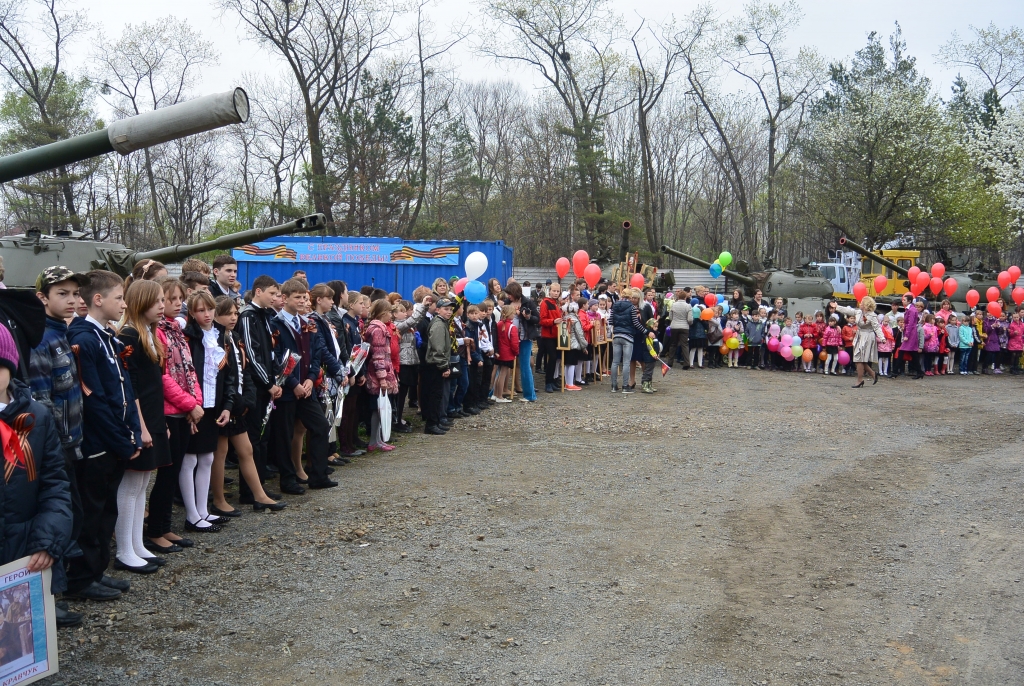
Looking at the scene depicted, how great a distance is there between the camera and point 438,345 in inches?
386

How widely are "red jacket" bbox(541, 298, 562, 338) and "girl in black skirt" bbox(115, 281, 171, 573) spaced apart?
9.32m

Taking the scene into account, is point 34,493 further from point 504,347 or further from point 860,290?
point 860,290

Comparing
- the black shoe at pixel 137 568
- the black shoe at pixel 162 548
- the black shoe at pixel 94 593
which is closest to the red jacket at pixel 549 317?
the black shoe at pixel 162 548

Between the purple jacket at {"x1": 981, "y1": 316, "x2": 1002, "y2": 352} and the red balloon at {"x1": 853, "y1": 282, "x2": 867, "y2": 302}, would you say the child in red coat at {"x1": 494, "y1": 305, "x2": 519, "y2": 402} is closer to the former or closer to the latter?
the red balloon at {"x1": 853, "y1": 282, "x2": 867, "y2": 302}

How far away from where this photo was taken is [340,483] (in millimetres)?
7395

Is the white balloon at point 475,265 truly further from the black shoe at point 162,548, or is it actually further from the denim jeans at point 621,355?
the black shoe at point 162,548

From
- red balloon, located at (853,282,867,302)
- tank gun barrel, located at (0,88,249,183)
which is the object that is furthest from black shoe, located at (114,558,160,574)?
red balloon, located at (853,282,867,302)

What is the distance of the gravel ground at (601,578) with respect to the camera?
390cm

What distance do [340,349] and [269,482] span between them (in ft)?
4.90

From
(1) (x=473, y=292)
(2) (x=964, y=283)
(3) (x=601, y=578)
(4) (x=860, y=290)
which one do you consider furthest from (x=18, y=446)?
(2) (x=964, y=283)

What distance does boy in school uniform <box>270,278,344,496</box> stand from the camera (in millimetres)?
Answer: 6836

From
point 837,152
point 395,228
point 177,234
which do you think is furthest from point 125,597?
point 177,234

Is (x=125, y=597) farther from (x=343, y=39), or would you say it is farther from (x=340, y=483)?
(x=343, y=39)

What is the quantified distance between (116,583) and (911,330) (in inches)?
697
